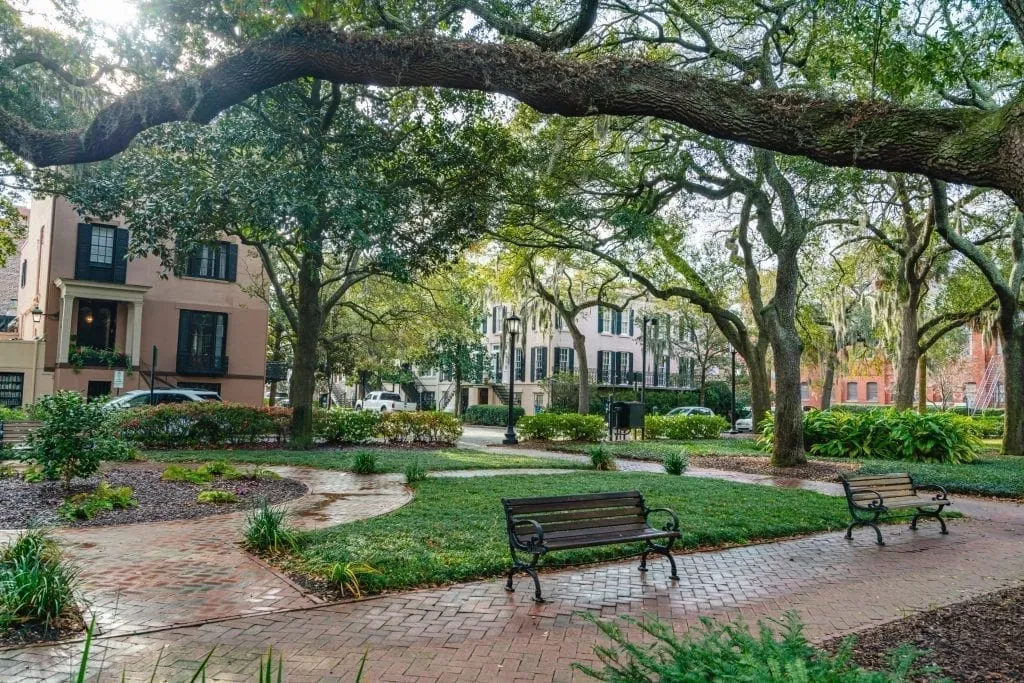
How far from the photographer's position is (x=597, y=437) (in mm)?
24641

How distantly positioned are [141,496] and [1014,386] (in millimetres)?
21975

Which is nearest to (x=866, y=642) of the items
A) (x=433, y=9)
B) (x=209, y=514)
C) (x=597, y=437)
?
(x=209, y=514)

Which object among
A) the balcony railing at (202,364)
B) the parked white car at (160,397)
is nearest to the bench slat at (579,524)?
the parked white car at (160,397)

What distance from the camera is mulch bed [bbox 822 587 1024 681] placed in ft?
13.8

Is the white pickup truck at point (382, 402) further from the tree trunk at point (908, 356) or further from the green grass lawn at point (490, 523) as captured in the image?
the green grass lawn at point (490, 523)

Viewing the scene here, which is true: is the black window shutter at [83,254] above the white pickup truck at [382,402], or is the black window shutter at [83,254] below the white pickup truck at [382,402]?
above

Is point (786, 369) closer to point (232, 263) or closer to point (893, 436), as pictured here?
point (893, 436)

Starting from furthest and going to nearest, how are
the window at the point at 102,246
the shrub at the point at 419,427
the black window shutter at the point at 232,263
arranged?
the black window shutter at the point at 232,263 < the window at the point at 102,246 < the shrub at the point at 419,427

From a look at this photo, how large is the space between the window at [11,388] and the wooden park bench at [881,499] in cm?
3036

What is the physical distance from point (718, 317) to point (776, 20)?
1038 cm

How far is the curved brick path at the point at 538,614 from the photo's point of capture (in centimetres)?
428

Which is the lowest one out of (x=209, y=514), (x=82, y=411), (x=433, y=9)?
(x=209, y=514)

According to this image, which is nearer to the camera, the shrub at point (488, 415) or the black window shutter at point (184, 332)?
the black window shutter at point (184, 332)

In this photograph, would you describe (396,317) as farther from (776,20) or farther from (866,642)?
(866,642)
